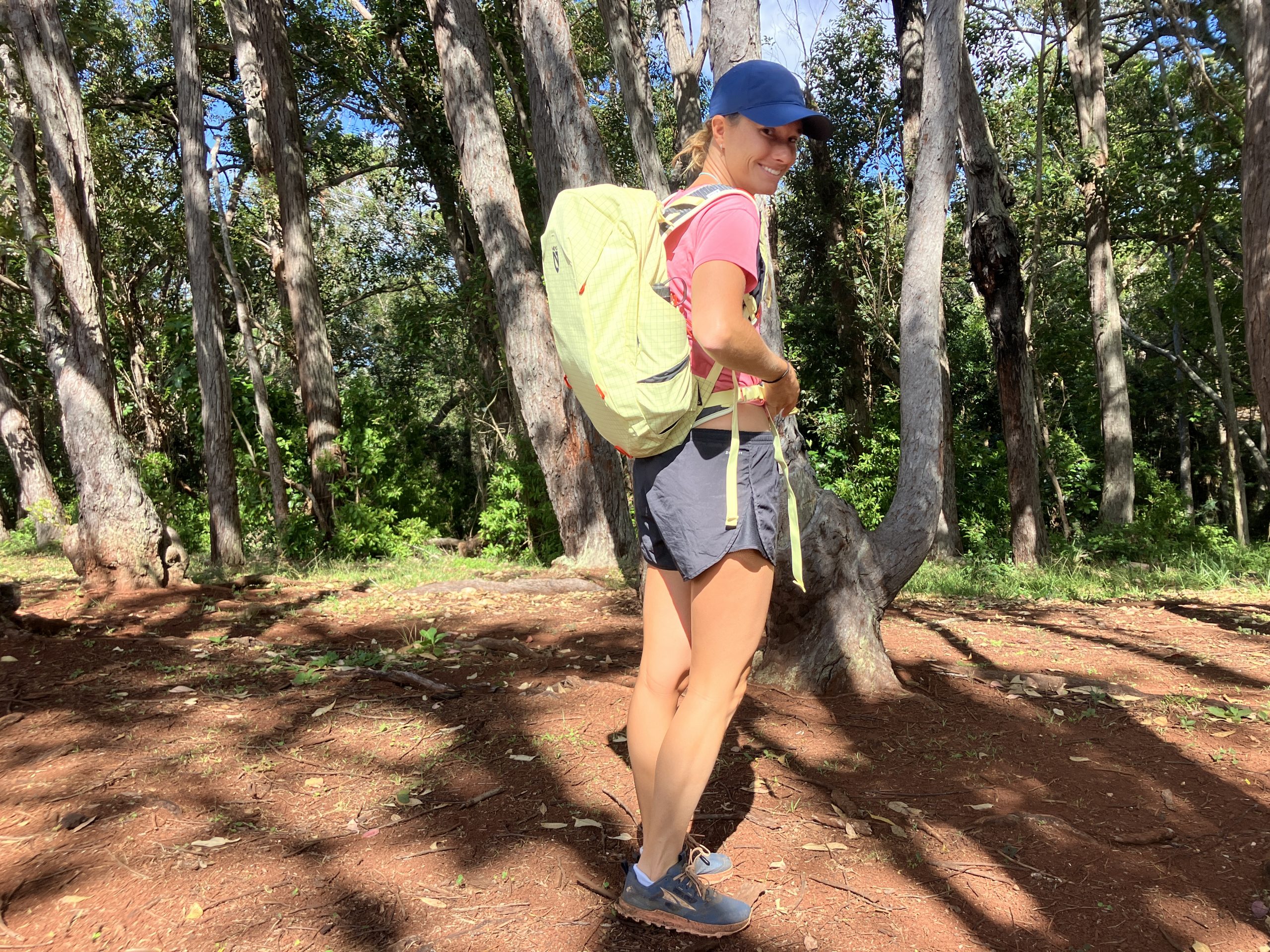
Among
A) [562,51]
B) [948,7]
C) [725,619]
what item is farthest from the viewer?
[562,51]

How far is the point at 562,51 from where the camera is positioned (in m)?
A: 7.19

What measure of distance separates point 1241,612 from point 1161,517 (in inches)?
302

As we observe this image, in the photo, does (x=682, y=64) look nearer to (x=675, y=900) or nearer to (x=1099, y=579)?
(x=1099, y=579)

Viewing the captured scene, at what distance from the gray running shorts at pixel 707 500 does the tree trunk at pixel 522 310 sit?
607 cm

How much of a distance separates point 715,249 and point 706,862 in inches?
61.7

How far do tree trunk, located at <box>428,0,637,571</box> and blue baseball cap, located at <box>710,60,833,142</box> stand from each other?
5995 millimetres

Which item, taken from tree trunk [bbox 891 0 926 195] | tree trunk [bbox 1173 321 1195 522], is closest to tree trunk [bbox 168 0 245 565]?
tree trunk [bbox 891 0 926 195]

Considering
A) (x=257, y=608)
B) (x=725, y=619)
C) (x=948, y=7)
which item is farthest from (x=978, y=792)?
(x=257, y=608)

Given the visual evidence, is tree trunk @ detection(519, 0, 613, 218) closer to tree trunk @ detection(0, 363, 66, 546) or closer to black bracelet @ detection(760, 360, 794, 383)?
black bracelet @ detection(760, 360, 794, 383)

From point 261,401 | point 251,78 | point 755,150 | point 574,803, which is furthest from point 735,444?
point 261,401

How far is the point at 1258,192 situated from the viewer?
4613mm

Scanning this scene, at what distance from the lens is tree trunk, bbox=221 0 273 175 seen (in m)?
11.0

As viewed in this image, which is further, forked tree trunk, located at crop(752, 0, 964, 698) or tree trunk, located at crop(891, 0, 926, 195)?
tree trunk, located at crop(891, 0, 926, 195)

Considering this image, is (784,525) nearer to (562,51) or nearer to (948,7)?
(948,7)
